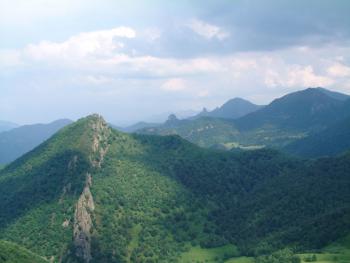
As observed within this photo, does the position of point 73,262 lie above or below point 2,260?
below

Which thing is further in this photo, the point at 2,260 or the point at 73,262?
the point at 73,262

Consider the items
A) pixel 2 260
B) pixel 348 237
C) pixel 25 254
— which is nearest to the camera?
pixel 2 260

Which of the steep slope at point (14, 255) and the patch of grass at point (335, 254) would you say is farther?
the patch of grass at point (335, 254)

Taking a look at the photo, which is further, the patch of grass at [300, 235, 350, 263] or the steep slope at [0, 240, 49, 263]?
the patch of grass at [300, 235, 350, 263]

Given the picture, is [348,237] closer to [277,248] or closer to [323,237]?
[323,237]

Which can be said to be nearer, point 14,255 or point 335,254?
point 14,255

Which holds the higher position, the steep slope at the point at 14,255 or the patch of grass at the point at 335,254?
the steep slope at the point at 14,255

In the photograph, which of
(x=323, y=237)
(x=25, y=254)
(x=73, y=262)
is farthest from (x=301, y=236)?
(x=25, y=254)

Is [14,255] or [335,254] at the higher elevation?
[14,255]

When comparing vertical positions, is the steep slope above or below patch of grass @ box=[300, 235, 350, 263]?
above

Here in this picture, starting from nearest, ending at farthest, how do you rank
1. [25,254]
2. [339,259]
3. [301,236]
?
[25,254] → [339,259] → [301,236]
